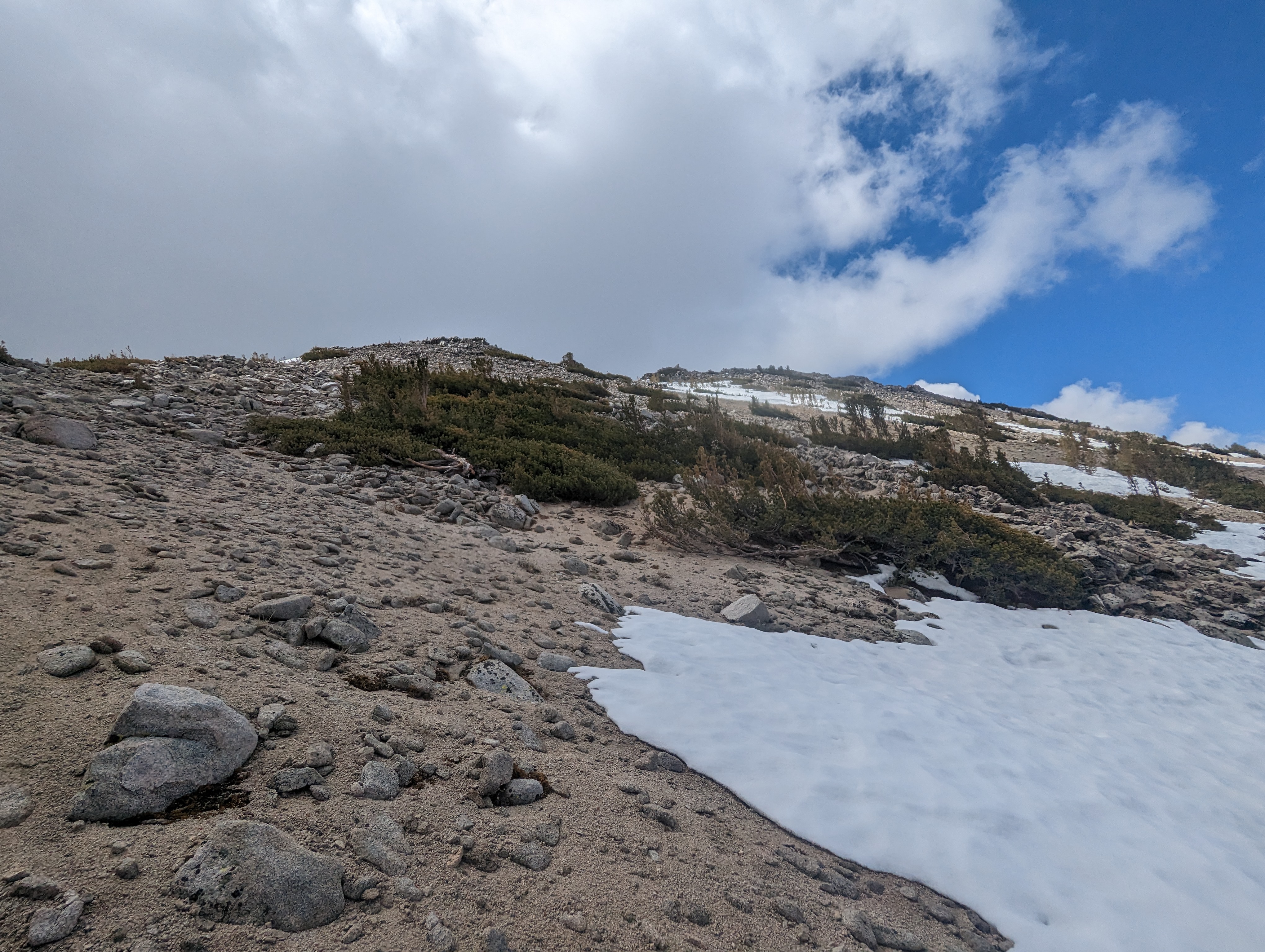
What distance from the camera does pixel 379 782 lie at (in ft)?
6.63

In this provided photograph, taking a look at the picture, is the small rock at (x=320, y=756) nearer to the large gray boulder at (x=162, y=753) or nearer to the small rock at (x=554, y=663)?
the large gray boulder at (x=162, y=753)

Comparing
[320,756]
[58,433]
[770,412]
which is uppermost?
[770,412]

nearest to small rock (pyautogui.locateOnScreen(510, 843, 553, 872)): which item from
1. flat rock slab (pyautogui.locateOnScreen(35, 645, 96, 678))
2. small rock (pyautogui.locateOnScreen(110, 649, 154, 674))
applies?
small rock (pyautogui.locateOnScreen(110, 649, 154, 674))

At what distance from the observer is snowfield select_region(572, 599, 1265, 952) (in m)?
2.51

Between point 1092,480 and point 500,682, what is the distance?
62.8ft

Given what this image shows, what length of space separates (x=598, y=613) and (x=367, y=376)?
950cm

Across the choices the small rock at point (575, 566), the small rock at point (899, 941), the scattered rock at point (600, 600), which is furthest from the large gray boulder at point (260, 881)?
the small rock at point (575, 566)

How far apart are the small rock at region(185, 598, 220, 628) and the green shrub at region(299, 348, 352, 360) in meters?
18.9

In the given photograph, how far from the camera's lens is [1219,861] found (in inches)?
116

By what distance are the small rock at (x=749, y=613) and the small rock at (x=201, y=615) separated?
425 cm

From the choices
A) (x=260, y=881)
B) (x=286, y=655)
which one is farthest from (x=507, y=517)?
(x=260, y=881)

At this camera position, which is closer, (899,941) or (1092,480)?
(899,941)

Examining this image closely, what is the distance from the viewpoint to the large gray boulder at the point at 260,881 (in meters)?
1.38

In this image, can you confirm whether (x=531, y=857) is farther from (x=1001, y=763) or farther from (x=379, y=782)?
(x=1001, y=763)
